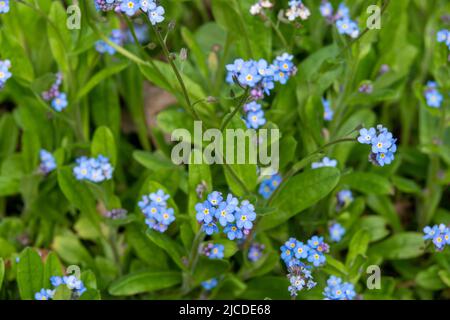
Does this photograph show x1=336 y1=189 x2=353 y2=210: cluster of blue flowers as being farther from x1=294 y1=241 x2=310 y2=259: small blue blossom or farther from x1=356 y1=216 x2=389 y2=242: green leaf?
x1=294 y1=241 x2=310 y2=259: small blue blossom

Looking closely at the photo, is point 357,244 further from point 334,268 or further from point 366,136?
point 366,136

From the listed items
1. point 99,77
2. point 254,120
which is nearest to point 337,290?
point 254,120

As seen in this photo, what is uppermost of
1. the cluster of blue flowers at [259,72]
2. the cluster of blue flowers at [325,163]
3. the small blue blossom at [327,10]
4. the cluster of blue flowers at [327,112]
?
the small blue blossom at [327,10]

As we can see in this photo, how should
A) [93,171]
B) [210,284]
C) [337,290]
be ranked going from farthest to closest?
[210,284], [93,171], [337,290]

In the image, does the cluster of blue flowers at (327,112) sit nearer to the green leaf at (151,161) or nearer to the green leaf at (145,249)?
the green leaf at (151,161)

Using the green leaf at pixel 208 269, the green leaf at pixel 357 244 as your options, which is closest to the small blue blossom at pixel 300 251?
the green leaf at pixel 208 269
